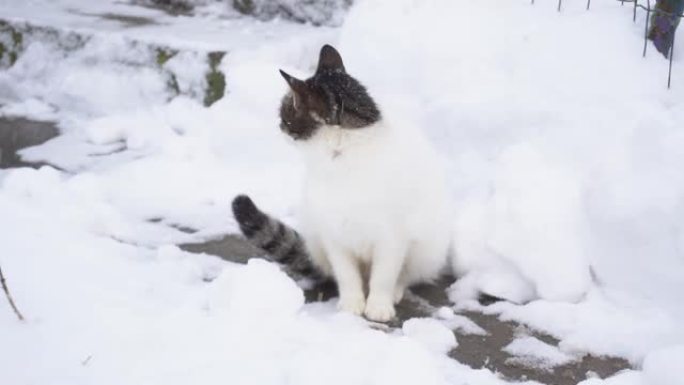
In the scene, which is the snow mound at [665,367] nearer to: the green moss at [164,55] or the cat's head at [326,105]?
the cat's head at [326,105]

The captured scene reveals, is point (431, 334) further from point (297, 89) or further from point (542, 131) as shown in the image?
point (542, 131)

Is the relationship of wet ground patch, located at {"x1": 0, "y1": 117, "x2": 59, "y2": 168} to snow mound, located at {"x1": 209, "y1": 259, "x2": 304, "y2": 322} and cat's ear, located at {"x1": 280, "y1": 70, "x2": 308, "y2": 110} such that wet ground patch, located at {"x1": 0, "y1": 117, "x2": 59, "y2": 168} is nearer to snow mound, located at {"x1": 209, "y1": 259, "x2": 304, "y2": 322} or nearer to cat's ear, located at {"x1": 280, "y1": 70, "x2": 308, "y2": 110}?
cat's ear, located at {"x1": 280, "y1": 70, "x2": 308, "y2": 110}

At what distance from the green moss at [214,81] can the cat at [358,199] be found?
217 cm

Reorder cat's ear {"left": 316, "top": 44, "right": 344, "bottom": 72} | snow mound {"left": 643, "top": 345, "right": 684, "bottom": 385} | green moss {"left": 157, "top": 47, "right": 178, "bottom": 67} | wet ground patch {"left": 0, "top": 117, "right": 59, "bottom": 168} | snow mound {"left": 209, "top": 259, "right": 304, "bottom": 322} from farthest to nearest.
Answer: green moss {"left": 157, "top": 47, "right": 178, "bottom": 67} < wet ground patch {"left": 0, "top": 117, "right": 59, "bottom": 168} < cat's ear {"left": 316, "top": 44, "right": 344, "bottom": 72} < snow mound {"left": 209, "top": 259, "right": 304, "bottom": 322} < snow mound {"left": 643, "top": 345, "right": 684, "bottom": 385}

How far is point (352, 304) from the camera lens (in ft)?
10.6

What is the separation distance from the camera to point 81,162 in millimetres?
4852

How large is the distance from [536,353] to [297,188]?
196 cm

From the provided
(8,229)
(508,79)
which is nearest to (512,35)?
(508,79)

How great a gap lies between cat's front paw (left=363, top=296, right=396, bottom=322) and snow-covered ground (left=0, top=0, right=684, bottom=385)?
11 centimetres

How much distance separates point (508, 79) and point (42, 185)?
274 centimetres

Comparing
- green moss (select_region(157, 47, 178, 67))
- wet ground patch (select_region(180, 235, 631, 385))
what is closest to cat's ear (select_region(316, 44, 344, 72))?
wet ground patch (select_region(180, 235, 631, 385))

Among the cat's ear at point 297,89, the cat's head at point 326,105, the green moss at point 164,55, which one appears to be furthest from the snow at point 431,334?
the green moss at point 164,55

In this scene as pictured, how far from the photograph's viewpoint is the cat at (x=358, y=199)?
2.99 m

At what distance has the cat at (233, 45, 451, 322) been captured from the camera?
2994 millimetres
